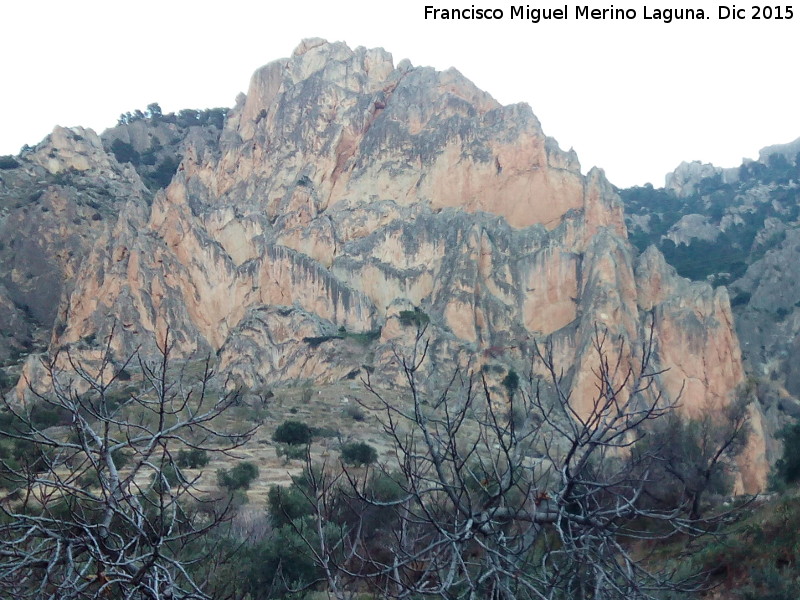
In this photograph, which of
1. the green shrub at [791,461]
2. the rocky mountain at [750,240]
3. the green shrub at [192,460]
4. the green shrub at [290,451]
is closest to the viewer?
the green shrub at [791,461]

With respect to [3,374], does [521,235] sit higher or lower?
higher

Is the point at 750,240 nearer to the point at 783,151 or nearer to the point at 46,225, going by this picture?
the point at 783,151

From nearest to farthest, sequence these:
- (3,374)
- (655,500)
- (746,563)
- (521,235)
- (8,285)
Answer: (746,563), (655,500), (3,374), (521,235), (8,285)

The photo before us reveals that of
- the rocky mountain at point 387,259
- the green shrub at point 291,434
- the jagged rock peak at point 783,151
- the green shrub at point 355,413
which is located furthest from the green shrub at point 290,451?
the jagged rock peak at point 783,151

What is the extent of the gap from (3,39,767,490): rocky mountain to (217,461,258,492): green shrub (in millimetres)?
18179

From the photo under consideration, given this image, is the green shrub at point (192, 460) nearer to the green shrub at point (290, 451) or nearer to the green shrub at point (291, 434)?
the green shrub at point (290, 451)

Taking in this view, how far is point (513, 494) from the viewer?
1725 centimetres

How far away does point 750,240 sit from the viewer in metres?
69.6

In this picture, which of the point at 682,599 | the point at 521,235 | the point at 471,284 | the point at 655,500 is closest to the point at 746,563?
the point at 682,599

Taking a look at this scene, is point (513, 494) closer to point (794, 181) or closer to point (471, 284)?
point (471, 284)

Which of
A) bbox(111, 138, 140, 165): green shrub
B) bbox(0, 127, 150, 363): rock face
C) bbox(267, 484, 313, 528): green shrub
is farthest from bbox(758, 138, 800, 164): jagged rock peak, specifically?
bbox(267, 484, 313, 528): green shrub

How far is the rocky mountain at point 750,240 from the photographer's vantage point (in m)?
50.0

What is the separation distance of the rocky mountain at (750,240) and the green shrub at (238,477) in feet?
101

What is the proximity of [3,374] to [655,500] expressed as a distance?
40663 millimetres
